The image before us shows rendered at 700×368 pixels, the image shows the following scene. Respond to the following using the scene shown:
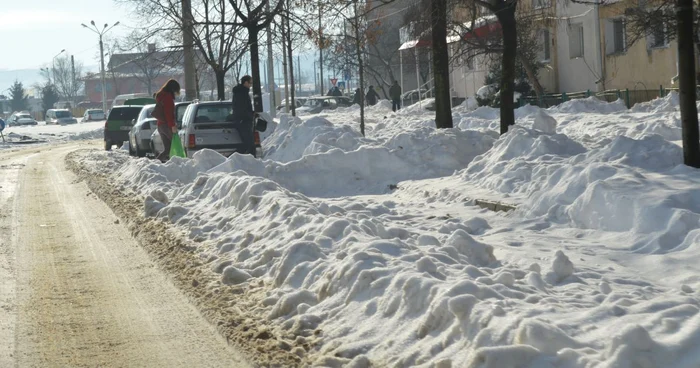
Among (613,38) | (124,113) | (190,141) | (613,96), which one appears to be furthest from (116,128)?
(613,38)

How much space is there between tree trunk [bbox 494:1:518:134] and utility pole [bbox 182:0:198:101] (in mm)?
11768

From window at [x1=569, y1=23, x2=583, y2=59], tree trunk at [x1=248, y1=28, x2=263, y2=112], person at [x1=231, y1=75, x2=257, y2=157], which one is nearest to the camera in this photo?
person at [x1=231, y1=75, x2=257, y2=157]

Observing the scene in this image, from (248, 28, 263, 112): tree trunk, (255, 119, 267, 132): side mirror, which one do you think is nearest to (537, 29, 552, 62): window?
(248, 28, 263, 112): tree trunk

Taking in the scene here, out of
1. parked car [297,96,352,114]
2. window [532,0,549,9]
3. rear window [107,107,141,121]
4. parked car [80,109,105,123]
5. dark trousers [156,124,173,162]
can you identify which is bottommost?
dark trousers [156,124,173,162]

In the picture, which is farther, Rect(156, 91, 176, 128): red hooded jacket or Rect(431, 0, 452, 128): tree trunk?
Rect(431, 0, 452, 128): tree trunk

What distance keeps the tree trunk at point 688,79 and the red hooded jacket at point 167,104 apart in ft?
33.5

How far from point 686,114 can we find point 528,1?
85.0ft

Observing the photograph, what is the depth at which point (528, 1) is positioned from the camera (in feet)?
121

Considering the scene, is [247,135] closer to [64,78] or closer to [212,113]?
[212,113]

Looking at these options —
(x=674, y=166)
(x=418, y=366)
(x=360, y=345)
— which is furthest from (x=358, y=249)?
(x=674, y=166)

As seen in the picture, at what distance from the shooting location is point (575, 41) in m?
37.3

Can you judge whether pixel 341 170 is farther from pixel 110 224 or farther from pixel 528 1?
pixel 528 1

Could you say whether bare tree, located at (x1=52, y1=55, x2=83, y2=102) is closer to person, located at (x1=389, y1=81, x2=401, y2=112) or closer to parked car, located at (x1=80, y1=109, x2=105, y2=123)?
→ parked car, located at (x1=80, y1=109, x2=105, y2=123)

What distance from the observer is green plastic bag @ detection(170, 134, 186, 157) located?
19.5 m
